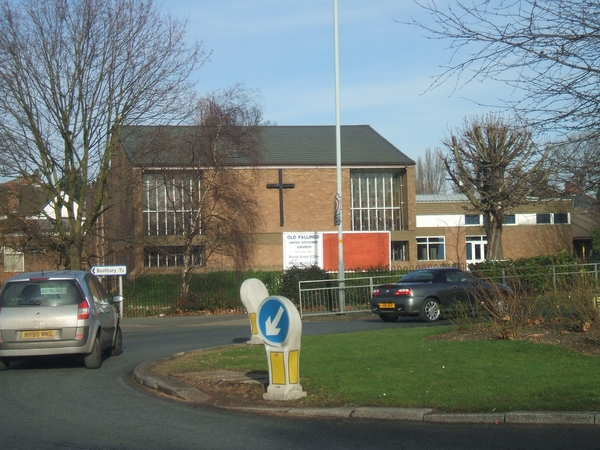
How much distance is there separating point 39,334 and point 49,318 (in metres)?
0.29

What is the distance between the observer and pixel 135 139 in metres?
29.0

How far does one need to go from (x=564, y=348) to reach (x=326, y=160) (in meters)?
33.0

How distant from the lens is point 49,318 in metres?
11.9

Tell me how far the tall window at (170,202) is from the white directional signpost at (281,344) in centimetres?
2044

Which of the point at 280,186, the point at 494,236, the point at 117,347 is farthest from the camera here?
the point at 280,186

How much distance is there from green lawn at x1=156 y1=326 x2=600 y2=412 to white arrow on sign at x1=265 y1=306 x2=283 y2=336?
0.84m

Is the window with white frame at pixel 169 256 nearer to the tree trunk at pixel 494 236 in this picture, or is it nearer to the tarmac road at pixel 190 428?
the tree trunk at pixel 494 236

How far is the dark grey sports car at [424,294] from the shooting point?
20.0 metres

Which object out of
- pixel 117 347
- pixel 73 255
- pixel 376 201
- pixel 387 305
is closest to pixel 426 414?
pixel 117 347

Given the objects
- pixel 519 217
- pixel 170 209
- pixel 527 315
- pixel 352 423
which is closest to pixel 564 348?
pixel 527 315

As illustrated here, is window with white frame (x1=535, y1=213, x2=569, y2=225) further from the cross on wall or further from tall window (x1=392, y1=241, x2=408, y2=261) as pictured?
the cross on wall

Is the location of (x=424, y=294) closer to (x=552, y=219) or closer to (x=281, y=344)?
(x=281, y=344)

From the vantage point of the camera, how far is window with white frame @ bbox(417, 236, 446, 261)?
168 feet

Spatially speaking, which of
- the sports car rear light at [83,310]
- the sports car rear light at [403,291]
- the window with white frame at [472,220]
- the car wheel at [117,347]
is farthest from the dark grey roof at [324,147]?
the sports car rear light at [83,310]
